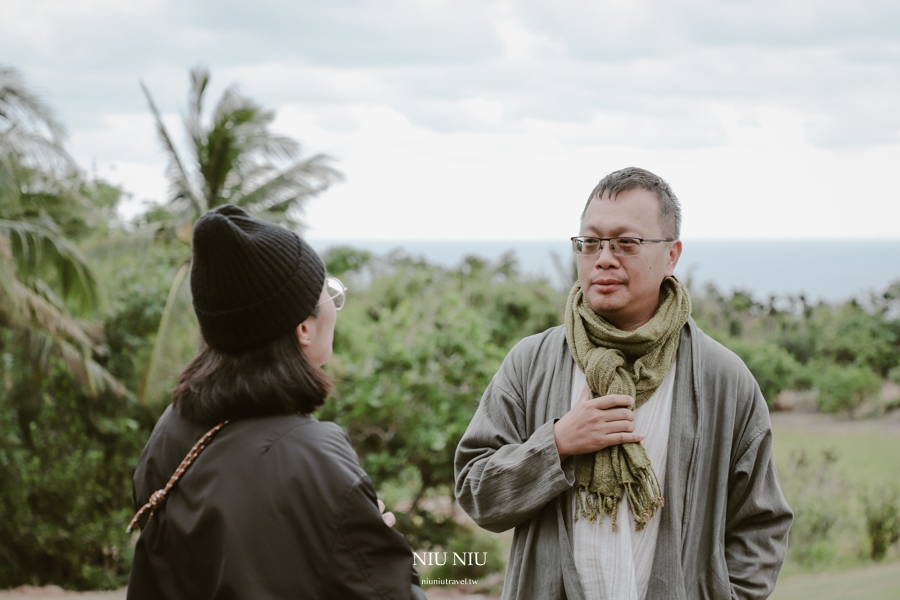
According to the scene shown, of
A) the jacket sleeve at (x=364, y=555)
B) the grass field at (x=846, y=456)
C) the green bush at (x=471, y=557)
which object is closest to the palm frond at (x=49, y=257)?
the green bush at (x=471, y=557)

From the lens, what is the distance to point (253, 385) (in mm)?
1336

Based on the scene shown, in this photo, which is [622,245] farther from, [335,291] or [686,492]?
[335,291]

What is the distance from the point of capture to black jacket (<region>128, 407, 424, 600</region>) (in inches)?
48.9

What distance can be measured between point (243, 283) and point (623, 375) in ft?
3.29

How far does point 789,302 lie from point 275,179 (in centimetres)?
656

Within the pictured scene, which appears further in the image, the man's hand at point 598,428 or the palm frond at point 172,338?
the palm frond at point 172,338

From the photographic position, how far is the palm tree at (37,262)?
319 inches

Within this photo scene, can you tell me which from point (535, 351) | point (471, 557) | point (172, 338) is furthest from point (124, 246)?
point (535, 351)

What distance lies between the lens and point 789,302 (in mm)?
8305

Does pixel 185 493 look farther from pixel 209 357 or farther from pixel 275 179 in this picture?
pixel 275 179

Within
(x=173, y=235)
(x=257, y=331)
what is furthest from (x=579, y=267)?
(x=173, y=235)

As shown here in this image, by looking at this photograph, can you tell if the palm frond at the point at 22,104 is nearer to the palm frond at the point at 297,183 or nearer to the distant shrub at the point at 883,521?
the palm frond at the point at 297,183

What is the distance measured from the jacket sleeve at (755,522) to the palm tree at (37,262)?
7.80 metres

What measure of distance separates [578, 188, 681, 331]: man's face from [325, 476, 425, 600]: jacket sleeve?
2.99 feet
